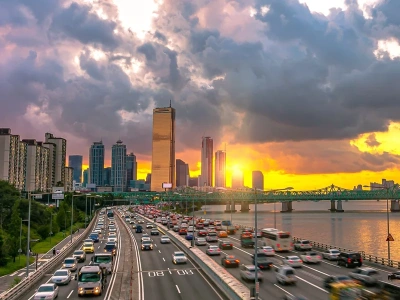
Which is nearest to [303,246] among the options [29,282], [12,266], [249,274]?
[249,274]

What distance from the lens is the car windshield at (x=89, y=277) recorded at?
33.4 meters

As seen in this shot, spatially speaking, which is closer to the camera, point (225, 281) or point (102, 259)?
point (225, 281)

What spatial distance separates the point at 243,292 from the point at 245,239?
3745 cm

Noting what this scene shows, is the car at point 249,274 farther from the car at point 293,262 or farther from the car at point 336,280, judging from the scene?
the car at point 293,262

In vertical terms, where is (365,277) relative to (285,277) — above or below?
above

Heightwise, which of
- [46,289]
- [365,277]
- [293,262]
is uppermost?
[365,277]

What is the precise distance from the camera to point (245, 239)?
67.6m

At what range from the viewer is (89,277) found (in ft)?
110

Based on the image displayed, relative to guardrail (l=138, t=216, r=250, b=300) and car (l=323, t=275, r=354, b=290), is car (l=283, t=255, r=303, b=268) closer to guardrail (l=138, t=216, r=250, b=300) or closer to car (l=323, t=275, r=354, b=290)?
guardrail (l=138, t=216, r=250, b=300)

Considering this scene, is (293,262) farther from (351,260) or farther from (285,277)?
(285,277)

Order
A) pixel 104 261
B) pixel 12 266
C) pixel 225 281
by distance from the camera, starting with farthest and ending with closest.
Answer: pixel 12 266 < pixel 104 261 < pixel 225 281

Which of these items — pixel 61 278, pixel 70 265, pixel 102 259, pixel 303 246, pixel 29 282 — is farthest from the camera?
pixel 303 246

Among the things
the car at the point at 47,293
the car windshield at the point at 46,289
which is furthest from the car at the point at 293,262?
the car windshield at the point at 46,289

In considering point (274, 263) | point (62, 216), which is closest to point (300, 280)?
point (274, 263)
